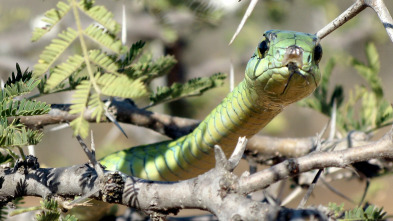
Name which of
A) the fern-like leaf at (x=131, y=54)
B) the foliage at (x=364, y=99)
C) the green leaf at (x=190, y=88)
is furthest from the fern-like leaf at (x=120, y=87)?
the foliage at (x=364, y=99)

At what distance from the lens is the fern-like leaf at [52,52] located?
1788 millimetres

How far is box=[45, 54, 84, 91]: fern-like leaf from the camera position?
1.74 m

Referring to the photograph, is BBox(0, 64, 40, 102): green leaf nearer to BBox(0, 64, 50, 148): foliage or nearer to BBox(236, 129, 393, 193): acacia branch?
BBox(0, 64, 50, 148): foliage

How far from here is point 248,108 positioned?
2820 millimetres

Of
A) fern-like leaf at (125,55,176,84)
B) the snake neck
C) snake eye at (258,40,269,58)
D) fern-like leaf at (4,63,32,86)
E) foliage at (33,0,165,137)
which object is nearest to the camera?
foliage at (33,0,165,137)

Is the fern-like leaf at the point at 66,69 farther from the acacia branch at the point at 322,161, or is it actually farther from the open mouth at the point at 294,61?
the open mouth at the point at 294,61

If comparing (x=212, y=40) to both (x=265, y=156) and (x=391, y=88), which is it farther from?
(x=265, y=156)

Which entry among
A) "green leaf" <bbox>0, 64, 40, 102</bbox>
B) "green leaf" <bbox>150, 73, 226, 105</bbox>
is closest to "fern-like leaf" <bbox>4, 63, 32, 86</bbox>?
"green leaf" <bbox>0, 64, 40, 102</bbox>

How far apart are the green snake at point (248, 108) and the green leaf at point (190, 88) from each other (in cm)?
15

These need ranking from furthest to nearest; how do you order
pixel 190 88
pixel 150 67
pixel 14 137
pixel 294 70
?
pixel 190 88
pixel 150 67
pixel 294 70
pixel 14 137

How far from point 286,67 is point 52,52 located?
3.77 ft

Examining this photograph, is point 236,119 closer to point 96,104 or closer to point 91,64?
point 91,64

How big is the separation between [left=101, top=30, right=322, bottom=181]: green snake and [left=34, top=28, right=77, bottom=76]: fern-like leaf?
42.9 inches

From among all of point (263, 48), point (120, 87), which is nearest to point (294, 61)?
point (263, 48)
